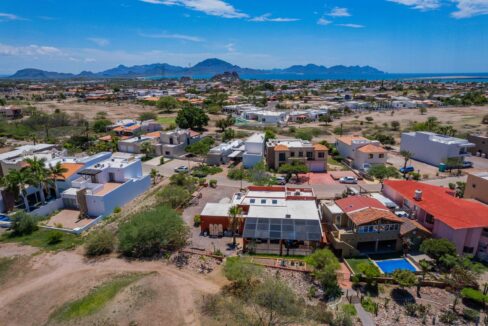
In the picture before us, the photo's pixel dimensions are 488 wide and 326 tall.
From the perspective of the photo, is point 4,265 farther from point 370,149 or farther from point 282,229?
point 370,149

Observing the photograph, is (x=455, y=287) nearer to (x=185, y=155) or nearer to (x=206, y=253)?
(x=206, y=253)

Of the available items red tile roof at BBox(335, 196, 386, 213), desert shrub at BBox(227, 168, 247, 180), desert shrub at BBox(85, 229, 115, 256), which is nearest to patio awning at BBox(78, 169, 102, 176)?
desert shrub at BBox(85, 229, 115, 256)

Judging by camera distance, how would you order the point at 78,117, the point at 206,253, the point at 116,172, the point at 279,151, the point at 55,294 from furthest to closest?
the point at 78,117
the point at 279,151
the point at 116,172
the point at 206,253
the point at 55,294

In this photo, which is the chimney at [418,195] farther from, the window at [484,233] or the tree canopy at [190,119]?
the tree canopy at [190,119]

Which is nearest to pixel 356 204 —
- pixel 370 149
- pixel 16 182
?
pixel 370 149

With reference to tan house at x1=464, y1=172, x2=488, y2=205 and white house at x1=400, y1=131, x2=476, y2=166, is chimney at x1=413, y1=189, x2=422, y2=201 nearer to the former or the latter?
tan house at x1=464, y1=172, x2=488, y2=205

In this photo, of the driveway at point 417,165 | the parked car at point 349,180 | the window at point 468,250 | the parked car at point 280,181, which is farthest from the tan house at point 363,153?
the window at point 468,250

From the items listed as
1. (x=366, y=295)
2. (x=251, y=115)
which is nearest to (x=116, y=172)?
(x=366, y=295)
